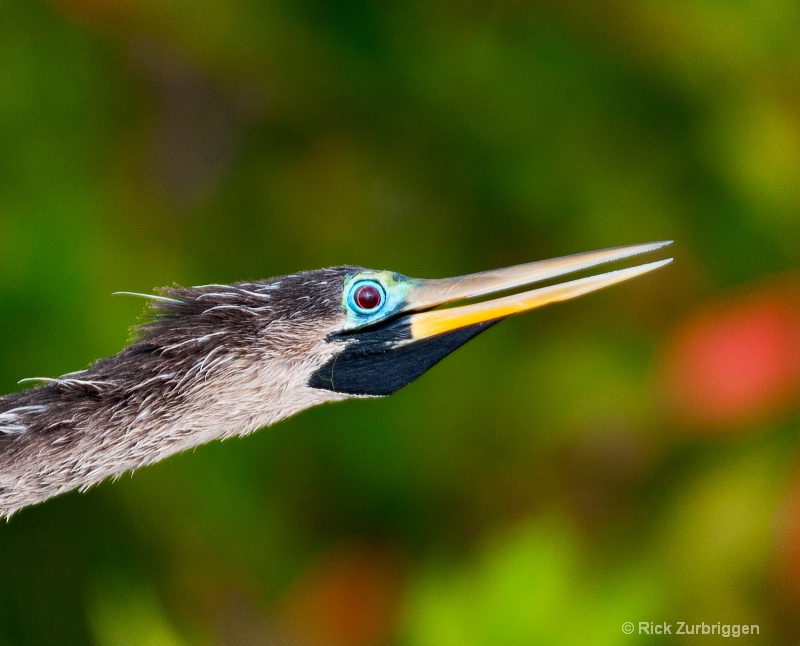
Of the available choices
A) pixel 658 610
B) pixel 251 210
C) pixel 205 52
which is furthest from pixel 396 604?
pixel 205 52

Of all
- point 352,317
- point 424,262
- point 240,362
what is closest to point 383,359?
point 352,317

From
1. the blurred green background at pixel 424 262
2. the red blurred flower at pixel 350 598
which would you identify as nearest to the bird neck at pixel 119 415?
the blurred green background at pixel 424 262

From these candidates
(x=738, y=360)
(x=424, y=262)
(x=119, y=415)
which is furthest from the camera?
(x=424, y=262)

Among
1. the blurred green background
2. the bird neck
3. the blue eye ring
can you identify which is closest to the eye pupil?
the blue eye ring

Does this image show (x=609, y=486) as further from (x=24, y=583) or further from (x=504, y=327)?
(x=24, y=583)

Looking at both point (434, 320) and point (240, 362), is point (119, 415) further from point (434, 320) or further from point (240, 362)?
point (434, 320)

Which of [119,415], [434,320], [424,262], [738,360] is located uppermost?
[424,262]

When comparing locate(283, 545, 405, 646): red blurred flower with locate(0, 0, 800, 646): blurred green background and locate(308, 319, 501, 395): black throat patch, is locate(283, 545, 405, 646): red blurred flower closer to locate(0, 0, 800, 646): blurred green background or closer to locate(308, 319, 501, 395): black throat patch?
locate(0, 0, 800, 646): blurred green background
